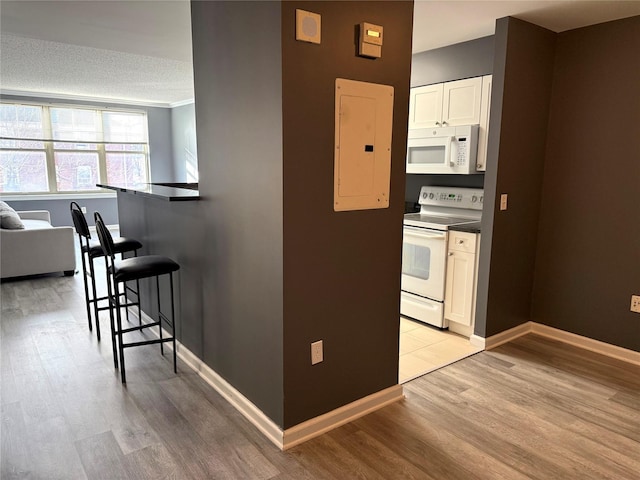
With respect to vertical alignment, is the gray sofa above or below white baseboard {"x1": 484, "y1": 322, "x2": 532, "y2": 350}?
above

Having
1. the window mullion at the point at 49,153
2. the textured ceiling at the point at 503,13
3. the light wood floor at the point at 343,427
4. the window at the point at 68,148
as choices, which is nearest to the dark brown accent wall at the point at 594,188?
the textured ceiling at the point at 503,13

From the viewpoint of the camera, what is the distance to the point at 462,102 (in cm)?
357

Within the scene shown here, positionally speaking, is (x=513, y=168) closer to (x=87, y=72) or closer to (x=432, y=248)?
(x=432, y=248)

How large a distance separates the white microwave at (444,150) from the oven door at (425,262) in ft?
1.77

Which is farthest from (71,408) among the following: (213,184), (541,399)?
(541,399)

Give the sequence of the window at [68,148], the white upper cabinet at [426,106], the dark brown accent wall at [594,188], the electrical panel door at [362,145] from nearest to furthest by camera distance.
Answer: the electrical panel door at [362,145] → the dark brown accent wall at [594,188] → the white upper cabinet at [426,106] → the window at [68,148]

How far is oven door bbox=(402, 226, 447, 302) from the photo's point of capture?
357cm

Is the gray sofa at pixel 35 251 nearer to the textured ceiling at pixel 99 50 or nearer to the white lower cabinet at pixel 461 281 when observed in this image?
the textured ceiling at pixel 99 50

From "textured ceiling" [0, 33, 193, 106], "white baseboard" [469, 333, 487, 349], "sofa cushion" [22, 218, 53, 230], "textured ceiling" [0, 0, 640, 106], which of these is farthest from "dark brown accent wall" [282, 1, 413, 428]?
"sofa cushion" [22, 218, 53, 230]

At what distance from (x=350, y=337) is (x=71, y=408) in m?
1.58

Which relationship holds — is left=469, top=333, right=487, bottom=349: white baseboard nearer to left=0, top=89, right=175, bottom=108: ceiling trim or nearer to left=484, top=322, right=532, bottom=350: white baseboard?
left=484, top=322, right=532, bottom=350: white baseboard

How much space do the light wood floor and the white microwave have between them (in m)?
1.48

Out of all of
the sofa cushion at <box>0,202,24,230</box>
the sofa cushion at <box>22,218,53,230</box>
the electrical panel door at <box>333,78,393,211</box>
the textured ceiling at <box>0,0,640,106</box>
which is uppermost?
the textured ceiling at <box>0,0,640,106</box>

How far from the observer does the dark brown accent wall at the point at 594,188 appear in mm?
3004
